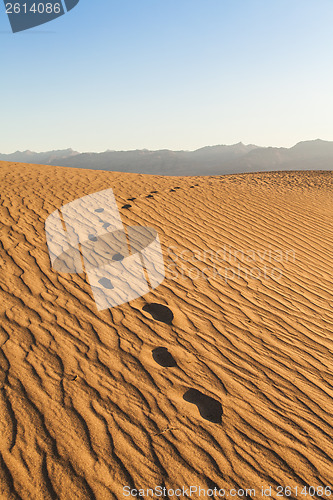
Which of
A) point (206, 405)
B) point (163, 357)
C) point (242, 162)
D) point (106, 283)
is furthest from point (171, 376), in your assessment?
point (242, 162)

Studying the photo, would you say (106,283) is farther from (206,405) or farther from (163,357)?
(206,405)

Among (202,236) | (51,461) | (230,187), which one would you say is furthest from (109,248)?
(230,187)

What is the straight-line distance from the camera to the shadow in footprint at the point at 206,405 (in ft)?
8.79

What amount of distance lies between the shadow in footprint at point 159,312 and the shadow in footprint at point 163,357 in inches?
19.4

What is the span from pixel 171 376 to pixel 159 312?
3.52 feet

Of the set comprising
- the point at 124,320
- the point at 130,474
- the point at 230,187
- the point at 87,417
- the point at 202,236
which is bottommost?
the point at 130,474

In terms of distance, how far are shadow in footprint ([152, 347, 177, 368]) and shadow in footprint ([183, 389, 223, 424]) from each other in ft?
1.14

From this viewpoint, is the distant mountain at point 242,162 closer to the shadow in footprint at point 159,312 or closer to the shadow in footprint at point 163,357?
the shadow in footprint at point 159,312

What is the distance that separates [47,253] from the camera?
5016 millimetres

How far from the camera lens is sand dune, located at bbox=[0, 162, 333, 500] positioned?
2.23 metres

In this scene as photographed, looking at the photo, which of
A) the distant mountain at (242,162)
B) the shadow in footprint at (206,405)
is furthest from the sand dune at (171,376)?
the distant mountain at (242,162)

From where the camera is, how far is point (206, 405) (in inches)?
110

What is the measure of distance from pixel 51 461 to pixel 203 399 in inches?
49.8

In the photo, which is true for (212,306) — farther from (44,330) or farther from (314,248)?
(314,248)
